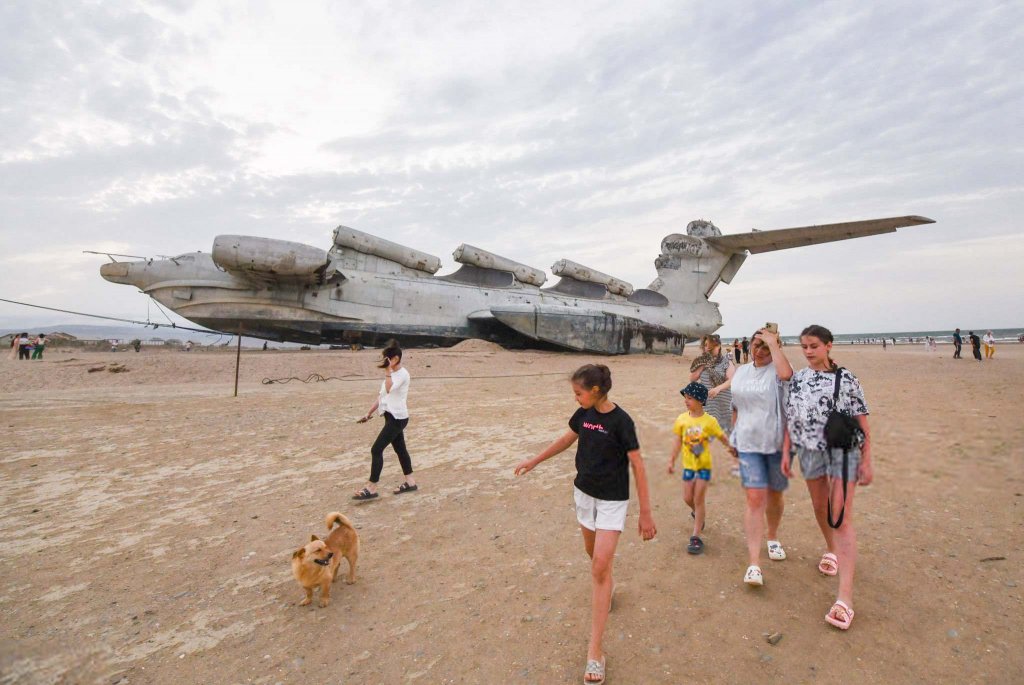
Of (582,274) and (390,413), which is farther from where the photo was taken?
(582,274)

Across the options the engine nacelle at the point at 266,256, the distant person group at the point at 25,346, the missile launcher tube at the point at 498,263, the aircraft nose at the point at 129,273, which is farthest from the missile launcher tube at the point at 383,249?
the distant person group at the point at 25,346

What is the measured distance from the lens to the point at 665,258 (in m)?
26.0

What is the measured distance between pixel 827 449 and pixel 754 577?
2.75 feet

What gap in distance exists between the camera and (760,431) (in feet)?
10.1

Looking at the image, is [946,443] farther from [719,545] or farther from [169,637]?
[169,637]

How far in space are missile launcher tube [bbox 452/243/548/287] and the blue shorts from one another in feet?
61.8

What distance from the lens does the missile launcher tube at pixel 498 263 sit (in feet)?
69.5

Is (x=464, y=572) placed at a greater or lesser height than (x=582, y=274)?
lesser

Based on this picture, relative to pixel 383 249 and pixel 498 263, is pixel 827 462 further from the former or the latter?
pixel 498 263

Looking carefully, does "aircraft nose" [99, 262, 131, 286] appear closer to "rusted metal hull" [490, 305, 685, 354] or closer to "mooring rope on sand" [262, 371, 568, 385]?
"mooring rope on sand" [262, 371, 568, 385]

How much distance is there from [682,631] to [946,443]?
17.2 ft

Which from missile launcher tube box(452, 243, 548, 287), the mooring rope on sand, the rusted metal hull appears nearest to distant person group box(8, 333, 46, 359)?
the mooring rope on sand

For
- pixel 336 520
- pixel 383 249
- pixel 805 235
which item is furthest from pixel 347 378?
pixel 805 235

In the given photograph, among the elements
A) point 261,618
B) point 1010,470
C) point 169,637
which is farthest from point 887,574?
point 169,637
